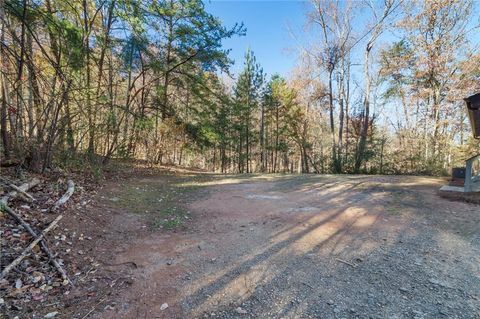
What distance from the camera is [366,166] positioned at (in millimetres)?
12953

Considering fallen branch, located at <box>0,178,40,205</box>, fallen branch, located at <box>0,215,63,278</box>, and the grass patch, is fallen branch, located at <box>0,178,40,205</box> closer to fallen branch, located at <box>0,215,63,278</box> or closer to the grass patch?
fallen branch, located at <box>0,215,63,278</box>

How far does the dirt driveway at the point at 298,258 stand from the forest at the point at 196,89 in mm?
1988

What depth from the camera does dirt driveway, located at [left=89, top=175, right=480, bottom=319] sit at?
6.81 feet

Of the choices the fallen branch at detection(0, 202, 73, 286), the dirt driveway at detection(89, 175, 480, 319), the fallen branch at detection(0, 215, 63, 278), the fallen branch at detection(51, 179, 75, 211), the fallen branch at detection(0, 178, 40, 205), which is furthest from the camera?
the fallen branch at detection(51, 179, 75, 211)

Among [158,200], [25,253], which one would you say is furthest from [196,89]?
[25,253]

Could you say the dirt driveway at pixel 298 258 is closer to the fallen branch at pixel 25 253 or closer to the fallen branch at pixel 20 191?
the fallen branch at pixel 25 253

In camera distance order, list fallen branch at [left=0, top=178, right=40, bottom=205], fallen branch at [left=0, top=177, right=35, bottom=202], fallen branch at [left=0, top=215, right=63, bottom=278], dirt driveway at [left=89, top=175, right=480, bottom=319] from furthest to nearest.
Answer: fallen branch at [left=0, top=177, right=35, bottom=202]
fallen branch at [left=0, top=178, right=40, bottom=205]
fallen branch at [left=0, top=215, right=63, bottom=278]
dirt driveway at [left=89, top=175, right=480, bottom=319]

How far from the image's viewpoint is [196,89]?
439 inches

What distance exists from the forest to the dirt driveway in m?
1.99

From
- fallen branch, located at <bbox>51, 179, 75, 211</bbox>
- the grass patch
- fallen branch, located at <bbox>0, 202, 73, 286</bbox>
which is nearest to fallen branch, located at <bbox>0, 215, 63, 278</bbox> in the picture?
fallen branch, located at <bbox>0, 202, 73, 286</bbox>

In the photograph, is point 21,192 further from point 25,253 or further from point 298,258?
point 298,258

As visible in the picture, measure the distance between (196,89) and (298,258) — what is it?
965 cm

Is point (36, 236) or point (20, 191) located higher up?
point (20, 191)

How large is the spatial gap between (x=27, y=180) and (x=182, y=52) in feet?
25.1
